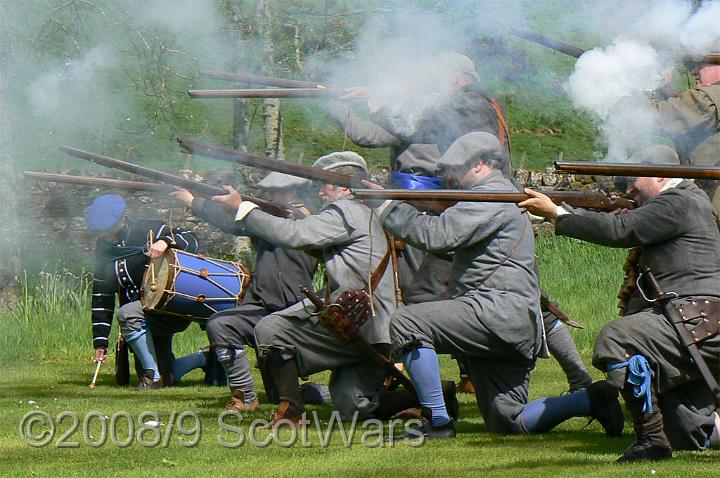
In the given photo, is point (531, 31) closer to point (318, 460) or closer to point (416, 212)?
point (416, 212)

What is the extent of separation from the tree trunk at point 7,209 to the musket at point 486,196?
4.52 metres

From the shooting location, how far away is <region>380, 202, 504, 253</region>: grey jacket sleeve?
23.0ft

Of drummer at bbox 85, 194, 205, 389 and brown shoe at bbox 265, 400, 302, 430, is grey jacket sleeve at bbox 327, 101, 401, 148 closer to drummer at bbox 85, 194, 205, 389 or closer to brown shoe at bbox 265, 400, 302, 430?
brown shoe at bbox 265, 400, 302, 430

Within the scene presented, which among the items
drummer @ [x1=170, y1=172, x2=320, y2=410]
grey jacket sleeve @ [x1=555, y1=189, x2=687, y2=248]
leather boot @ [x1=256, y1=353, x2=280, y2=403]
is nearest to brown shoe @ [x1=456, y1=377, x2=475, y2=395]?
drummer @ [x1=170, y1=172, x2=320, y2=410]

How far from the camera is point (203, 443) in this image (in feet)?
23.2

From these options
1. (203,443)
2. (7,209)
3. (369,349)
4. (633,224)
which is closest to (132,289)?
(7,209)

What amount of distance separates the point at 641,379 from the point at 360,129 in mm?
2932

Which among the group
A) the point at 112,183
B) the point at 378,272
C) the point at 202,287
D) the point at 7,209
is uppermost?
the point at 112,183

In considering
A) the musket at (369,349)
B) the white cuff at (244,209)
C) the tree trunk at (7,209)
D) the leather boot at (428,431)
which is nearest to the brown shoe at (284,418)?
the musket at (369,349)

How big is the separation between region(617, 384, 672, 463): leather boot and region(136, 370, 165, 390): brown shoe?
198 inches

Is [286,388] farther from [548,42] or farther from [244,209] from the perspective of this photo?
[548,42]

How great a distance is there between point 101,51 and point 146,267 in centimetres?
184

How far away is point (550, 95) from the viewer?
8727 millimetres

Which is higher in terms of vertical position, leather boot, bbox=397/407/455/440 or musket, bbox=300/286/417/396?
musket, bbox=300/286/417/396
